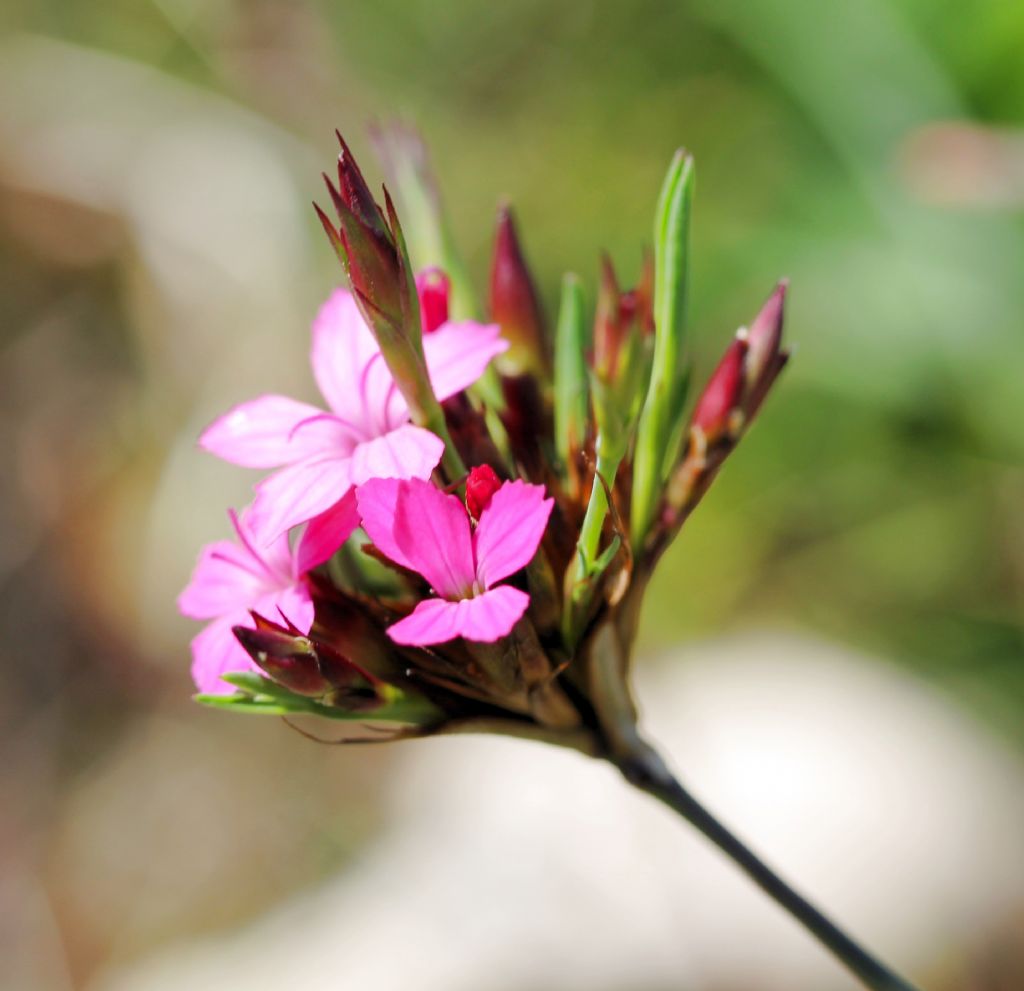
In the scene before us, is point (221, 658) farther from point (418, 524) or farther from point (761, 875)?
point (761, 875)

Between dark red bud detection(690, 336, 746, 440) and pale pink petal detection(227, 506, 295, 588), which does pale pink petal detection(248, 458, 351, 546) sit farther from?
dark red bud detection(690, 336, 746, 440)

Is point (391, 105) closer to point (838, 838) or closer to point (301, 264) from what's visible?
point (301, 264)

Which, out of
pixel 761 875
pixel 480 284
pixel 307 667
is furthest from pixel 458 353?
pixel 480 284

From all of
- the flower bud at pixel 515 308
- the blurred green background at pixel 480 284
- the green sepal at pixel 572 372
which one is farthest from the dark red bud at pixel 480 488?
the blurred green background at pixel 480 284

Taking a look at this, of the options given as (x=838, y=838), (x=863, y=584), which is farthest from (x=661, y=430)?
(x=863, y=584)

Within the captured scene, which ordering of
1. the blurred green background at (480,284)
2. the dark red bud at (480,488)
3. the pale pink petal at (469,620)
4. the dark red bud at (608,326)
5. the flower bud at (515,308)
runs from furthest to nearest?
1. the blurred green background at (480,284)
2. the flower bud at (515,308)
3. the dark red bud at (608,326)
4. the dark red bud at (480,488)
5. the pale pink petal at (469,620)

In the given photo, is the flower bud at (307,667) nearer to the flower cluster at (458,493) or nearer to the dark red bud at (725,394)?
the flower cluster at (458,493)
